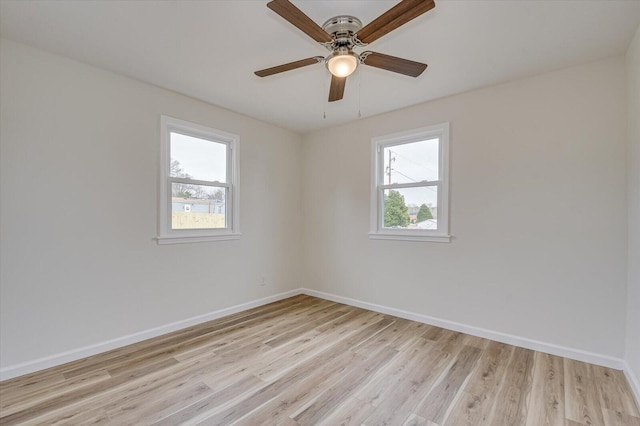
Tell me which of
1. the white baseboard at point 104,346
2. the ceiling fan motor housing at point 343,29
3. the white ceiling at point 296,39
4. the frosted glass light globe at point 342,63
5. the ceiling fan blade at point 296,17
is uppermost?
the white ceiling at point 296,39

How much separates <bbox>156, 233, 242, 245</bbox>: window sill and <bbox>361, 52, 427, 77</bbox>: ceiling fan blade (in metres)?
2.61

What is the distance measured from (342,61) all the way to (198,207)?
2446 mm

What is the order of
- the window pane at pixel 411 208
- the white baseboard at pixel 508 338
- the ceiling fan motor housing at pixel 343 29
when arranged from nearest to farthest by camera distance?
the ceiling fan motor housing at pixel 343 29 → the white baseboard at pixel 508 338 → the window pane at pixel 411 208

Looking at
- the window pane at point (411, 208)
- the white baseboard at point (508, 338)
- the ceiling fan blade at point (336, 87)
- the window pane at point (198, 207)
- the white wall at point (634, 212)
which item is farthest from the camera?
the window pane at point (411, 208)

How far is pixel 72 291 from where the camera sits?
257cm

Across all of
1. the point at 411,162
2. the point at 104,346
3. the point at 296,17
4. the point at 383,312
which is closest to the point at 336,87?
the point at 296,17

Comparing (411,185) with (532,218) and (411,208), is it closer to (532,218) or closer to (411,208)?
(411,208)

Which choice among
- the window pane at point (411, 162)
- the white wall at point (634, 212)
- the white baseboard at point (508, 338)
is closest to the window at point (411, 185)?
the window pane at point (411, 162)

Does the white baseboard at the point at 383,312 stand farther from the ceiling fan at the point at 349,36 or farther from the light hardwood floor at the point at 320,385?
the ceiling fan at the point at 349,36

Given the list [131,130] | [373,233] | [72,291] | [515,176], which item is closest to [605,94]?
[515,176]

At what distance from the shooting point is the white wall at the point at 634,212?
213cm

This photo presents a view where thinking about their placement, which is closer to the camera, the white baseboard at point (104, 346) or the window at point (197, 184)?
the white baseboard at point (104, 346)

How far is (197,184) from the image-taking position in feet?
11.5

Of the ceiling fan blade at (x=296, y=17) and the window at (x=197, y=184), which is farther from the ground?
the ceiling fan blade at (x=296, y=17)
